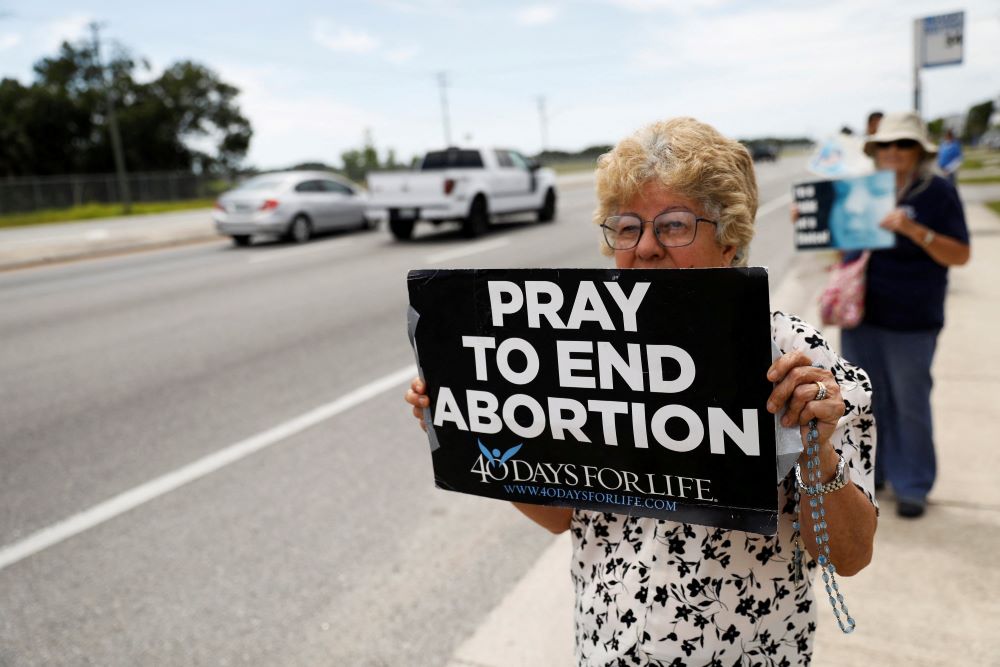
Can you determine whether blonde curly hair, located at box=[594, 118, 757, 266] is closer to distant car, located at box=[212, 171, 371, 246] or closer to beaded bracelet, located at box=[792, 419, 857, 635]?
beaded bracelet, located at box=[792, 419, 857, 635]

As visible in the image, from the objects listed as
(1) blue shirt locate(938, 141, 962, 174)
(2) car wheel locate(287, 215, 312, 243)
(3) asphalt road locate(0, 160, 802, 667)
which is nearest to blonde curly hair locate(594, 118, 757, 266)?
(3) asphalt road locate(0, 160, 802, 667)

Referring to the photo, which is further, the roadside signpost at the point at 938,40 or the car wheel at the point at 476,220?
the car wheel at the point at 476,220

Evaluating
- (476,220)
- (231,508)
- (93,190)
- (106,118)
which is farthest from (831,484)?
(106,118)

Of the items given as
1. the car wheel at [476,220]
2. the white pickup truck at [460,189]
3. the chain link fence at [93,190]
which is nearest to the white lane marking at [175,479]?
the white pickup truck at [460,189]

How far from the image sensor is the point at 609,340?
56.7 inches

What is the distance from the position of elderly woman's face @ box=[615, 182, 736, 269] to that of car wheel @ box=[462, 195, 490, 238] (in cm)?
1450

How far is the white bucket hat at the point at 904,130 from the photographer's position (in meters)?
3.35

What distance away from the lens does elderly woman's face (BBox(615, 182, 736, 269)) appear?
1565 mm

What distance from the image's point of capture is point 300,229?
17.1 meters

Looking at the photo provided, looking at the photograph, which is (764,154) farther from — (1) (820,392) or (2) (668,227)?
(1) (820,392)

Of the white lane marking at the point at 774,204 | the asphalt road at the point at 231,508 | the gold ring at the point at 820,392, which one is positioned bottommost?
the asphalt road at the point at 231,508

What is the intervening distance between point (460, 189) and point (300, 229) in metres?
3.83

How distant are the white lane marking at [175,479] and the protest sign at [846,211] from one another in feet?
11.0

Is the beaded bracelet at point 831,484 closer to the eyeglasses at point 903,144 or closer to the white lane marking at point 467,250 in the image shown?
the eyeglasses at point 903,144
